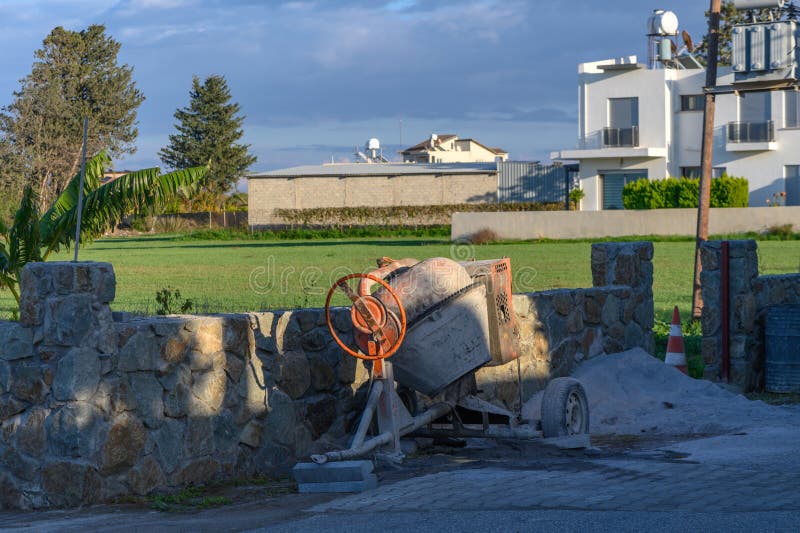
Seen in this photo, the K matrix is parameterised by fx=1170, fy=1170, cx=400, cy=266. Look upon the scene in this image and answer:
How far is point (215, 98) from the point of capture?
99250 mm

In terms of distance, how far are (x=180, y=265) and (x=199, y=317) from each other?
2845cm

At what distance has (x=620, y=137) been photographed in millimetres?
61781

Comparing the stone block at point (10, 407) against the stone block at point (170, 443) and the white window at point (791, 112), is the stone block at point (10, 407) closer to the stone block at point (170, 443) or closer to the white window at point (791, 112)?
the stone block at point (170, 443)

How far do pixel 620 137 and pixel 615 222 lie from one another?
39.8ft

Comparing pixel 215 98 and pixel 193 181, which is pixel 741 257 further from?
pixel 215 98

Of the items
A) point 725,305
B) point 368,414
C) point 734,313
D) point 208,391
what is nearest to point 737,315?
point 734,313

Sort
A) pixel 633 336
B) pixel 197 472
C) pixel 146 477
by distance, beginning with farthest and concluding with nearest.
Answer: pixel 633 336
pixel 197 472
pixel 146 477

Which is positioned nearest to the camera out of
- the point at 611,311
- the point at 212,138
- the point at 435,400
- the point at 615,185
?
the point at 435,400

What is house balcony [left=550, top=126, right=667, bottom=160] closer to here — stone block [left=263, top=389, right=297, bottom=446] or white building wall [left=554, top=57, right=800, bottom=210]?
white building wall [left=554, top=57, right=800, bottom=210]

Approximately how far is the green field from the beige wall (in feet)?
49.0

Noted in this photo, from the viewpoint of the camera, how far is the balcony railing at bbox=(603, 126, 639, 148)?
201 feet

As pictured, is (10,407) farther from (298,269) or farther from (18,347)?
Answer: (298,269)

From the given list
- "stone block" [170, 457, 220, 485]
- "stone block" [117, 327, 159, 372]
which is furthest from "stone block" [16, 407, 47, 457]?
"stone block" [170, 457, 220, 485]

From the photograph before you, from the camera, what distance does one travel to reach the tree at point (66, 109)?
6850 centimetres
